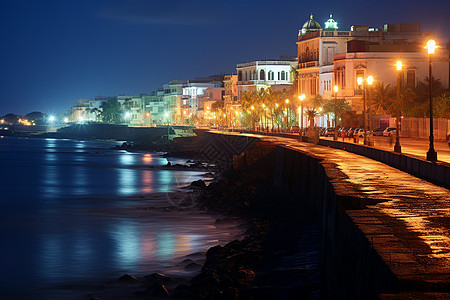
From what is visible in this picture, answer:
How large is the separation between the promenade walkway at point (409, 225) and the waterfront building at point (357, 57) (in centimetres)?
5714

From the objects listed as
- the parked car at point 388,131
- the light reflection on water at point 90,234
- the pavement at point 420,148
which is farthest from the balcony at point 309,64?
the pavement at point 420,148

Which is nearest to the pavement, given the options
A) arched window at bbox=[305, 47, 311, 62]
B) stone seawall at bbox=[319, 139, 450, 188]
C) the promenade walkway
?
stone seawall at bbox=[319, 139, 450, 188]

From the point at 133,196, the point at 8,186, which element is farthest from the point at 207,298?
the point at 8,186

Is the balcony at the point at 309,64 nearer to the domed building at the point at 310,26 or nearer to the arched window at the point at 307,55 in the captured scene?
the arched window at the point at 307,55

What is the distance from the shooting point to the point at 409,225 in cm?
1239

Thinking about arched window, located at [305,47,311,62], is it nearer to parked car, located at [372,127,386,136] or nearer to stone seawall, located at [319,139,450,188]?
parked car, located at [372,127,386,136]

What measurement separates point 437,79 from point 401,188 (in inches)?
2469

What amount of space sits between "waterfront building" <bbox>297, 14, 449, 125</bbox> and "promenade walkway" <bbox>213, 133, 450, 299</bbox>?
57.1 meters

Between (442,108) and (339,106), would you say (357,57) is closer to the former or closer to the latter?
(339,106)

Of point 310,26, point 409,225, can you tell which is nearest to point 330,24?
point 310,26

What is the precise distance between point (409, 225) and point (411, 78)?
68.5 meters

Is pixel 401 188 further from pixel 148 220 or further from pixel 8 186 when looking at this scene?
pixel 8 186

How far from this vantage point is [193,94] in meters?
194

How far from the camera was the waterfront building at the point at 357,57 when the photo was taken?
77.9m
